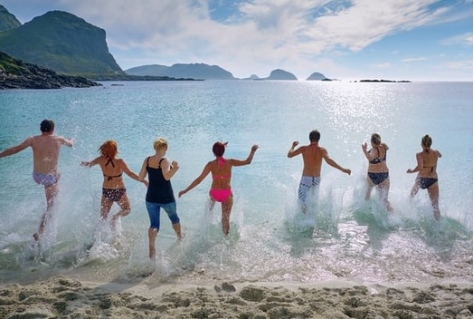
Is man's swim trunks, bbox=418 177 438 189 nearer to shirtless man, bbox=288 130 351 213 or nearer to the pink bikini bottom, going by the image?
shirtless man, bbox=288 130 351 213

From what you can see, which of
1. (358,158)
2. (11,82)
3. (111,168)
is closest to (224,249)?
(111,168)

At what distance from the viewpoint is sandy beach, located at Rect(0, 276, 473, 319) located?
4.51 m

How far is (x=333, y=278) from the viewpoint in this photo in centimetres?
578

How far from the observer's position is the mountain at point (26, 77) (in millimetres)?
57250

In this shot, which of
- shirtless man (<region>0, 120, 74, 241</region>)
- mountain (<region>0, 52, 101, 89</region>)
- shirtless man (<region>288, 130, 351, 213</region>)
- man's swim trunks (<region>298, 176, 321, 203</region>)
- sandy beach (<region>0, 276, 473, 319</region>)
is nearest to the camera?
sandy beach (<region>0, 276, 473, 319</region>)

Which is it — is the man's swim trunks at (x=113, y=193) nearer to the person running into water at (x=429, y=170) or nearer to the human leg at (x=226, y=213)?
the human leg at (x=226, y=213)

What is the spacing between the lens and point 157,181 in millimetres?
6172

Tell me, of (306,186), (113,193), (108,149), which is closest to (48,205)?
(113,193)

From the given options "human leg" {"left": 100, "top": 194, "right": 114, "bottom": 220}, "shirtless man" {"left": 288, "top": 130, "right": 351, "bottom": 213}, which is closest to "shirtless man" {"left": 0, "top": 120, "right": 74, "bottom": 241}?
"human leg" {"left": 100, "top": 194, "right": 114, "bottom": 220}

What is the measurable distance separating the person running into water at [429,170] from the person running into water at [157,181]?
5492 mm

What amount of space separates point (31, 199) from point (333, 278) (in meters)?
8.49

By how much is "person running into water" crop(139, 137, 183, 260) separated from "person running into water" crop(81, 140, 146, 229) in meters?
0.54

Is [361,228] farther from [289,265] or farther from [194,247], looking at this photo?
[194,247]

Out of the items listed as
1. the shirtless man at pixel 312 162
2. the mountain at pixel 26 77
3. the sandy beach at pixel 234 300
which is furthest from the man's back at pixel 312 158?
the mountain at pixel 26 77
